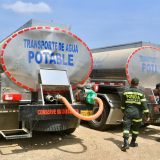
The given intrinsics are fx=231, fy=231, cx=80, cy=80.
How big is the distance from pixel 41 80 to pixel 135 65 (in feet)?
9.69

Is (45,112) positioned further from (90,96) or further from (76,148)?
(76,148)

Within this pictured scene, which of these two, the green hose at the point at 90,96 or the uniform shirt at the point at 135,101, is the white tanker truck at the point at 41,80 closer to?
the green hose at the point at 90,96

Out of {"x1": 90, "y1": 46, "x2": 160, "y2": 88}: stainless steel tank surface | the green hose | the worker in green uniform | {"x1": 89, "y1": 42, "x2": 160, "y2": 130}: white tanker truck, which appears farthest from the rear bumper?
{"x1": 90, "y1": 46, "x2": 160, "y2": 88}: stainless steel tank surface

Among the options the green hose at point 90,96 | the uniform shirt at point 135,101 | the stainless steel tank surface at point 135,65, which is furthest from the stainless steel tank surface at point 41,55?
the stainless steel tank surface at point 135,65

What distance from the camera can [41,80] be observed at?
4770 mm

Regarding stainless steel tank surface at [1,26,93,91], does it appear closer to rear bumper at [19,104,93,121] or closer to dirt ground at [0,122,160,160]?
rear bumper at [19,104,93,121]

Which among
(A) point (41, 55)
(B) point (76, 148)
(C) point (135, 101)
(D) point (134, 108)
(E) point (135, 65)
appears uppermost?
(A) point (41, 55)

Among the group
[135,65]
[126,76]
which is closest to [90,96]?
[126,76]

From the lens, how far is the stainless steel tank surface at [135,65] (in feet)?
21.3

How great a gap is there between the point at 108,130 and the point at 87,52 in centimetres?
278

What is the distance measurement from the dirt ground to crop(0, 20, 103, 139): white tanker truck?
16.6 inches

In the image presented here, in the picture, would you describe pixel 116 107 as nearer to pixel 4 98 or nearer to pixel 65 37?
pixel 65 37

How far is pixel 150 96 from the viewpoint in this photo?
659 centimetres

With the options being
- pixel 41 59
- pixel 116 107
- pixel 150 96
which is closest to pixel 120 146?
pixel 116 107
